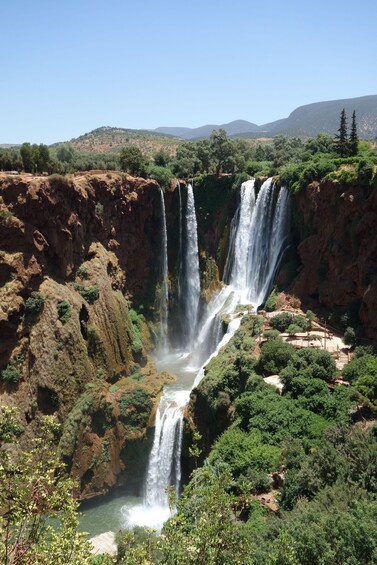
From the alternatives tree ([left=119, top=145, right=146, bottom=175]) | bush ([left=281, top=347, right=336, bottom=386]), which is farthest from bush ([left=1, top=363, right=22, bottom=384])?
tree ([left=119, top=145, right=146, bottom=175])

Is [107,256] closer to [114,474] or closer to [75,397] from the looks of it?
[75,397]

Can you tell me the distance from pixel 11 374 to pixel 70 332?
5060 millimetres

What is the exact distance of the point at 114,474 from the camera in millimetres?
31922

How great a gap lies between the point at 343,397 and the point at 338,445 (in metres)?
5.18

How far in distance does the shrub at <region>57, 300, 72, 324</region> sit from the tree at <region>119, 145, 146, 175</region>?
20724 millimetres

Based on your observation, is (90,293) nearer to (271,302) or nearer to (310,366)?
(271,302)

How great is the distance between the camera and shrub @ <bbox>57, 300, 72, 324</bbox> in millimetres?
34625

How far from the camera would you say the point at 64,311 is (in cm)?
3484

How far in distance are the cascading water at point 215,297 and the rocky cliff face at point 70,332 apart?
2.23 m

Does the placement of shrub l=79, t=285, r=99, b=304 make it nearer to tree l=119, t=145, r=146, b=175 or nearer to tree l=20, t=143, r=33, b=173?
tree l=20, t=143, r=33, b=173

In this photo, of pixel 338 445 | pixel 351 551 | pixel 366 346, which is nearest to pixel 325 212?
pixel 366 346

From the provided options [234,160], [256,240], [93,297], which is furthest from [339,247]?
[234,160]

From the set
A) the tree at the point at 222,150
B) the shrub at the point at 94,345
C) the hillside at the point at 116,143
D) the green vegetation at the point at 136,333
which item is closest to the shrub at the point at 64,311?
the shrub at the point at 94,345

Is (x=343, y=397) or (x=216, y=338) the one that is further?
(x=216, y=338)
